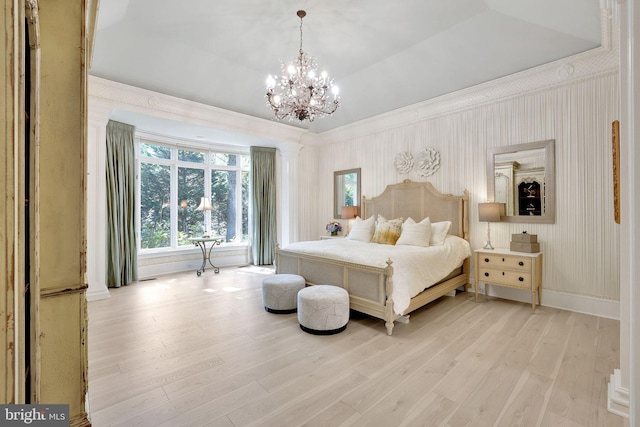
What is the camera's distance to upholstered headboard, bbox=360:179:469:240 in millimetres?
4309

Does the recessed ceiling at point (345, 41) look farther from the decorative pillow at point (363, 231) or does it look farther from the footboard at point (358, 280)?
the footboard at point (358, 280)

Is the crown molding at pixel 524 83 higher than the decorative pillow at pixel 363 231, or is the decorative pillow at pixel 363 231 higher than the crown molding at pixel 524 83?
the crown molding at pixel 524 83

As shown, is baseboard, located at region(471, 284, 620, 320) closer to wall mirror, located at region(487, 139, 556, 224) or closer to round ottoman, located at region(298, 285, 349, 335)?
wall mirror, located at region(487, 139, 556, 224)

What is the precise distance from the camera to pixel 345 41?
383 cm

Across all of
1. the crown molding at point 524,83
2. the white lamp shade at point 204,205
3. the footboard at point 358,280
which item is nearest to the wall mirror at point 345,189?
the crown molding at point 524,83

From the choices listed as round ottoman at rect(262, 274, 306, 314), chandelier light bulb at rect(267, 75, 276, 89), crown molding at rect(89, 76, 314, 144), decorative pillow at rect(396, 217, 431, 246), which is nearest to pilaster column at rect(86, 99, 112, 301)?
crown molding at rect(89, 76, 314, 144)

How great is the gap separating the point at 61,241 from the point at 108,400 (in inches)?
52.2

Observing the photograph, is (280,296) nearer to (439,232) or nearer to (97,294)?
(439,232)

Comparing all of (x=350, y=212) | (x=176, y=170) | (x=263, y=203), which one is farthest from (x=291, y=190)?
(x=176, y=170)

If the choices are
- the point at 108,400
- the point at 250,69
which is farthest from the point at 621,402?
the point at 250,69

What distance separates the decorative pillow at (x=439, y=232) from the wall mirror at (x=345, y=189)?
1931 millimetres

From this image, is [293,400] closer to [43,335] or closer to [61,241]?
[43,335]
